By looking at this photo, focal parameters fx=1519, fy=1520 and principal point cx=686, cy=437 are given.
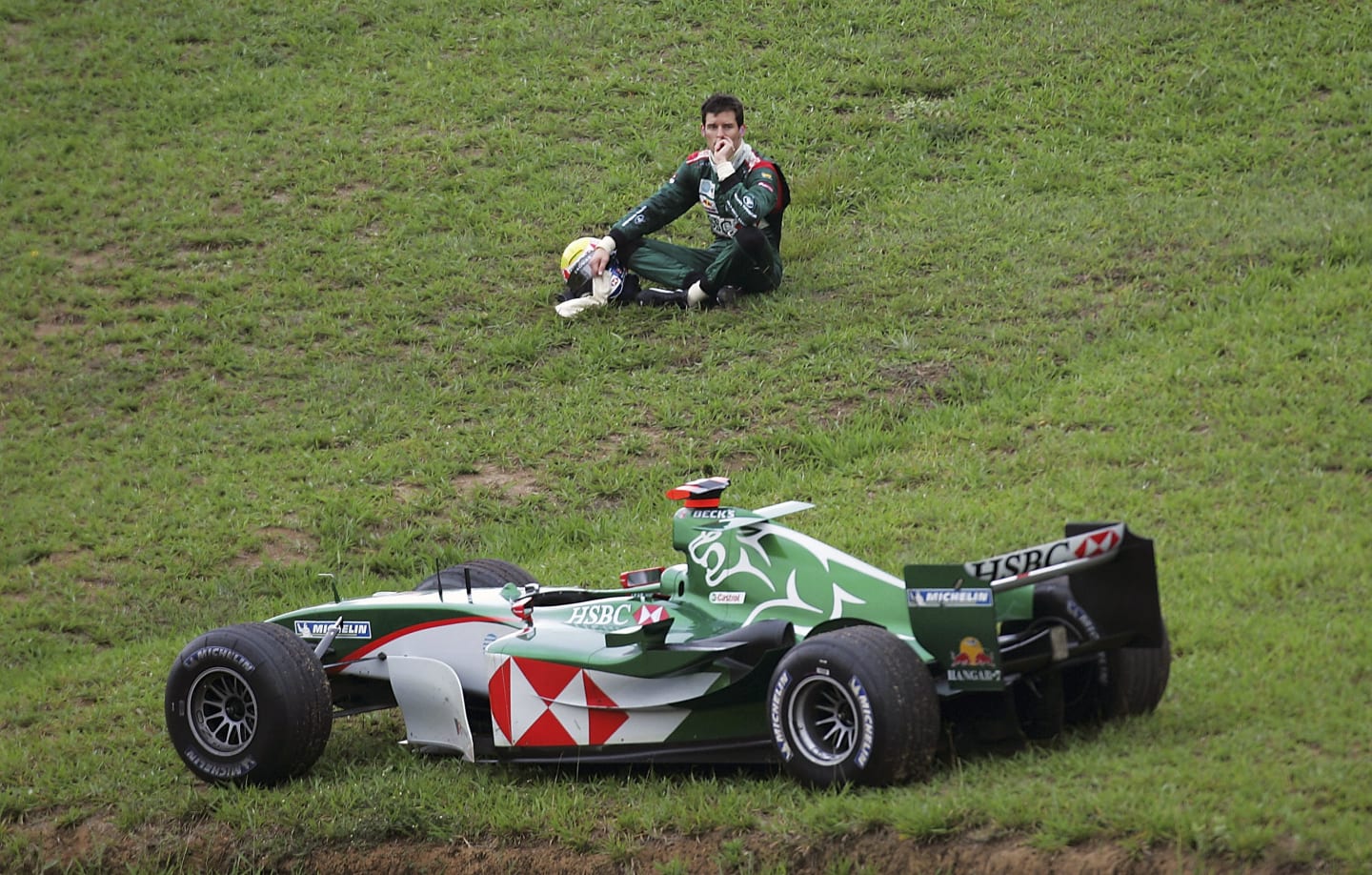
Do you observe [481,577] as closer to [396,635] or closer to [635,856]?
[396,635]

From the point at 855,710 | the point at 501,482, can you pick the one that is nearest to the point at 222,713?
the point at 855,710

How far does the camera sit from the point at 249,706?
684 cm

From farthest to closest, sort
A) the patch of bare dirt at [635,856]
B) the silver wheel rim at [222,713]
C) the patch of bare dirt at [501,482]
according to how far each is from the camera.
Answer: the patch of bare dirt at [501,482] → the silver wheel rim at [222,713] → the patch of bare dirt at [635,856]

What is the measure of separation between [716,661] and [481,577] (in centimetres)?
208

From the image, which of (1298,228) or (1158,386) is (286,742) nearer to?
(1158,386)

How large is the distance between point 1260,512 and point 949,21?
10.2 metres

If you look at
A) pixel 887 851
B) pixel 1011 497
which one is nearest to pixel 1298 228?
pixel 1011 497

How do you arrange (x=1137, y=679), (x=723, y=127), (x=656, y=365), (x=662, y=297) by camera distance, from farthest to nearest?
(x=662, y=297)
(x=656, y=365)
(x=723, y=127)
(x=1137, y=679)

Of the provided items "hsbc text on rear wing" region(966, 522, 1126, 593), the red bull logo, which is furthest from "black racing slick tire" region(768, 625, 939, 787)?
"hsbc text on rear wing" region(966, 522, 1126, 593)

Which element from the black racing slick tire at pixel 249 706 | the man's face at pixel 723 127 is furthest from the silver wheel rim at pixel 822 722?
the man's face at pixel 723 127

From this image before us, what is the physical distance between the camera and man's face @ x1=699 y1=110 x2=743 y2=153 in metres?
11.9

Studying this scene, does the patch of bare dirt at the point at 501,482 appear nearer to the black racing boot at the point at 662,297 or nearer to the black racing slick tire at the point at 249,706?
the black racing boot at the point at 662,297

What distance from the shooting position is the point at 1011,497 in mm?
8664

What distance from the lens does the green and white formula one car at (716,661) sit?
5418 mm
